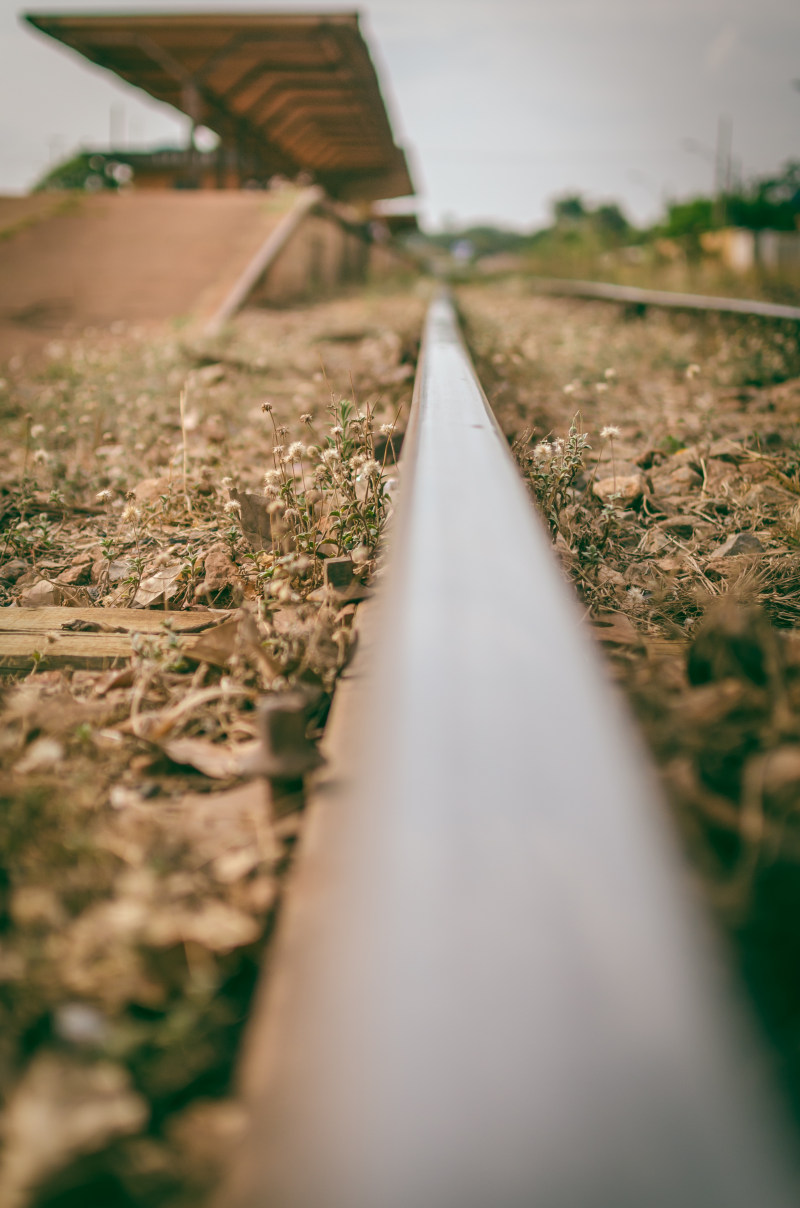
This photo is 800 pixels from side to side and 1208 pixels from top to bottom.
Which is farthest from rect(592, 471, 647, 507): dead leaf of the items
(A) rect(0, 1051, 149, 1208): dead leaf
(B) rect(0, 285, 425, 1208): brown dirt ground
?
(A) rect(0, 1051, 149, 1208): dead leaf

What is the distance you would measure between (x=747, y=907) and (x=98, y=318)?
7.50m

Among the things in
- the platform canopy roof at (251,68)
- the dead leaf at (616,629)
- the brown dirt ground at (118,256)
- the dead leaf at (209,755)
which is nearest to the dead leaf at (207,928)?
the dead leaf at (209,755)

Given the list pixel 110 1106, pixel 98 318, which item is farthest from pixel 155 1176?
pixel 98 318

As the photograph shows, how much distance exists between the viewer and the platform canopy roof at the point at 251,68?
1267cm

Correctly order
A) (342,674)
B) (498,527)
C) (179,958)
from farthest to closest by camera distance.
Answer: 1. (342,674)
2. (498,527)
3. (179,958)

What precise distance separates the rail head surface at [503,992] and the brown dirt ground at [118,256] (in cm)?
626

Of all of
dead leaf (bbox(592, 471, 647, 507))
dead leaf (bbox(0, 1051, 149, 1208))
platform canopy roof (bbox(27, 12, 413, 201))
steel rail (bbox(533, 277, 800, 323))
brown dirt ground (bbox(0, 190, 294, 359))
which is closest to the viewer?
dead leaf (bbox(0, 1051, 149, 1208))

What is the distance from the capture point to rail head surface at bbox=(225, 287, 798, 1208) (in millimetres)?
403

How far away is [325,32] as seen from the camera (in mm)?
12289

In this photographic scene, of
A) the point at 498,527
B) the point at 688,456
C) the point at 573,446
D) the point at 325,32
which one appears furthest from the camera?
the point at 325,32

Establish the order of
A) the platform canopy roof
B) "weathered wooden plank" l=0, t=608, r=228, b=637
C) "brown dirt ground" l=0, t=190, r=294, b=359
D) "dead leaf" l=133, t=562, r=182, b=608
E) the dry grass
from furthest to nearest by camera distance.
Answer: the platform canopy roof
"brown dirt ground" l=0, t=190, r=294, b=359
"dead leaf" l=133, t=562, r=182, b=608
"weathered wooden plank" l=0, t=608, r=228, b=637
the dry grass

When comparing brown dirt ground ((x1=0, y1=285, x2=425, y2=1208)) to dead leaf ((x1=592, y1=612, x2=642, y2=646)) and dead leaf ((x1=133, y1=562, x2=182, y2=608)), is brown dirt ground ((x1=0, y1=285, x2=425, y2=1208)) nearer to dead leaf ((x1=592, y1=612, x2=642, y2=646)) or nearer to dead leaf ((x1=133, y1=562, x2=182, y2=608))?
dead leaf ((x1=133, y1=562, x2=182, y2=608))

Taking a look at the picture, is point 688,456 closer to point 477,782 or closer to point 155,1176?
point 477,782

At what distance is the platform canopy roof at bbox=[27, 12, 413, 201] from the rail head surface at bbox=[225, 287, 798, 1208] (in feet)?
47.7
